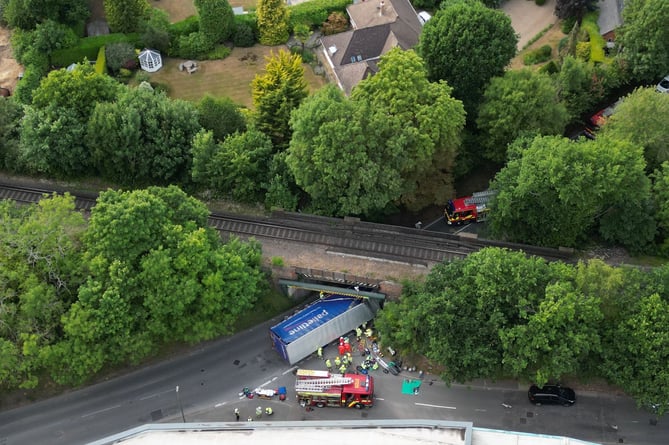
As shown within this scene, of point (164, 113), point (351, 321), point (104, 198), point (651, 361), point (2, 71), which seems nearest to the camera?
point (651, 361)

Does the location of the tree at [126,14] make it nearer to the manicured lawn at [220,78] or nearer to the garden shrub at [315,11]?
the manicured lawn at [220,78]

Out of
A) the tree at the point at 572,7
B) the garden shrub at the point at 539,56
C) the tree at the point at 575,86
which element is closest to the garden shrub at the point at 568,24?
the tree at the point at 572,7

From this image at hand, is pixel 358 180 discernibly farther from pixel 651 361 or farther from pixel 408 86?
pixel 651 361

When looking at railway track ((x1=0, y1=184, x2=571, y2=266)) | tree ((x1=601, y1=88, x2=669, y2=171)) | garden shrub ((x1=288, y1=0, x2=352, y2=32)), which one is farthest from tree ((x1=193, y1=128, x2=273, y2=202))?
tree ((x1=601, y1=88, x2=669, y2=171))

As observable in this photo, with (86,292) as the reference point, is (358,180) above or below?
above

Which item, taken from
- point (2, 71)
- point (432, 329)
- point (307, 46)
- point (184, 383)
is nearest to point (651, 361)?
point (432, 329)

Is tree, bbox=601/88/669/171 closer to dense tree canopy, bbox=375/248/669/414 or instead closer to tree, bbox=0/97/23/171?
dense tree canopy, bbox=375/248/669/414
